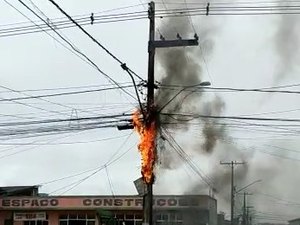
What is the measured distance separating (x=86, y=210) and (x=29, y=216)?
4.38 metres

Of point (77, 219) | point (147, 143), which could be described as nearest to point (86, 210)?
point (77, 219)

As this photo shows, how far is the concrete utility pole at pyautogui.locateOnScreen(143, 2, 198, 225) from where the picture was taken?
70.3 ft

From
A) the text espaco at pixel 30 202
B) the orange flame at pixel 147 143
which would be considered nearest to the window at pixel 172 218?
the text espaco at pixel 30 202

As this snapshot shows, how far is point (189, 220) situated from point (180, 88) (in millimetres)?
17920

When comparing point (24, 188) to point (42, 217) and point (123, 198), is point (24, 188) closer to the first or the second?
point (42, 217)

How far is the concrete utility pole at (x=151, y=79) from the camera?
21413 millimetres

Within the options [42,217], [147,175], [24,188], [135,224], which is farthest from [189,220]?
[147,175]

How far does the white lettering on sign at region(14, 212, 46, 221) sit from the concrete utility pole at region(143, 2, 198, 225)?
25856 millimetres

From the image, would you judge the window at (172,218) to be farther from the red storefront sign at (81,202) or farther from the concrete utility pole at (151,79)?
the concrete utility pole at (151,79)

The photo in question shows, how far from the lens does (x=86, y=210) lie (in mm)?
45625

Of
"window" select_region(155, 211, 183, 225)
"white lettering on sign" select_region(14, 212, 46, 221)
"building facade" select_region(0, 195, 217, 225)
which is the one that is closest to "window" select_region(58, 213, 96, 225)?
"building facade" select_region(0, 195, 217, 225)

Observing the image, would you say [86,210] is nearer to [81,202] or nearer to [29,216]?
[81,202]

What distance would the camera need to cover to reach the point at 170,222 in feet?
139

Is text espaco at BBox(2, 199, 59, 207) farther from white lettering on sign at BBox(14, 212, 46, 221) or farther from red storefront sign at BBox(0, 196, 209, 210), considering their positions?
white lettering on sign at BBox(14, 212, 46, 221)
